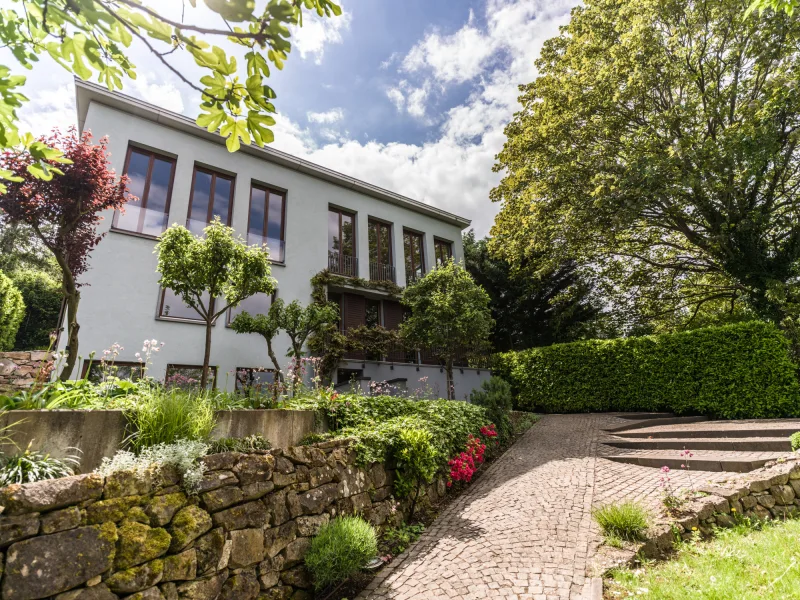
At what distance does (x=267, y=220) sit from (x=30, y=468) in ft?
41.2

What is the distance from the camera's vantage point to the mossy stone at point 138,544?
294cm

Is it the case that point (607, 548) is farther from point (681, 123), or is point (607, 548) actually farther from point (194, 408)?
point (681, 123)

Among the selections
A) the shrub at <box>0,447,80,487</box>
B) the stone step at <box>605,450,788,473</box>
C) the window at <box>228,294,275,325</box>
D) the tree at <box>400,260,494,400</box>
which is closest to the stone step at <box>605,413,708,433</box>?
the stone step at <box>605,450,788,473</box>

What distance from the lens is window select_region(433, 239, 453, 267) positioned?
19803 mm

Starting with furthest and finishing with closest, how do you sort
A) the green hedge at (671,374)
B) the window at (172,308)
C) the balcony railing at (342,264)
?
the balcony railing at (342,264)
the window at (172,308)
the green hedge at (671,374)

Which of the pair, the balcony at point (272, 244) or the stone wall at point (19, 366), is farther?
the balcony at point (272, 244)

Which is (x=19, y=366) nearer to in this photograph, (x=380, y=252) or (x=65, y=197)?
(x=65, y=197)

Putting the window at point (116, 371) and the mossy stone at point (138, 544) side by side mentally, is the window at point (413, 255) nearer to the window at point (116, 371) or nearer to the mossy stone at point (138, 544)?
the window at point (116, 371)

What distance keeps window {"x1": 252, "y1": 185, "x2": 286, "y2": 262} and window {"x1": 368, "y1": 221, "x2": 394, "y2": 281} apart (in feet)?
13.7

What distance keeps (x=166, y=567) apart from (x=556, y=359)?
1318 centimetres

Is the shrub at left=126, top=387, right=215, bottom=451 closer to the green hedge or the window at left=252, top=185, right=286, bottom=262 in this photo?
the window at left=252, top=185, right=286, bottom=262

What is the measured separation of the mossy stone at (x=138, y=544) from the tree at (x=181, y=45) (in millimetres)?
2672

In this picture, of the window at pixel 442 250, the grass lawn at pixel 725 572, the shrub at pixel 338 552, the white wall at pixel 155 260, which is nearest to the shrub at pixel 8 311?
the white wall at pixel 155 260

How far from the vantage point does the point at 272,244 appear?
14273mm
